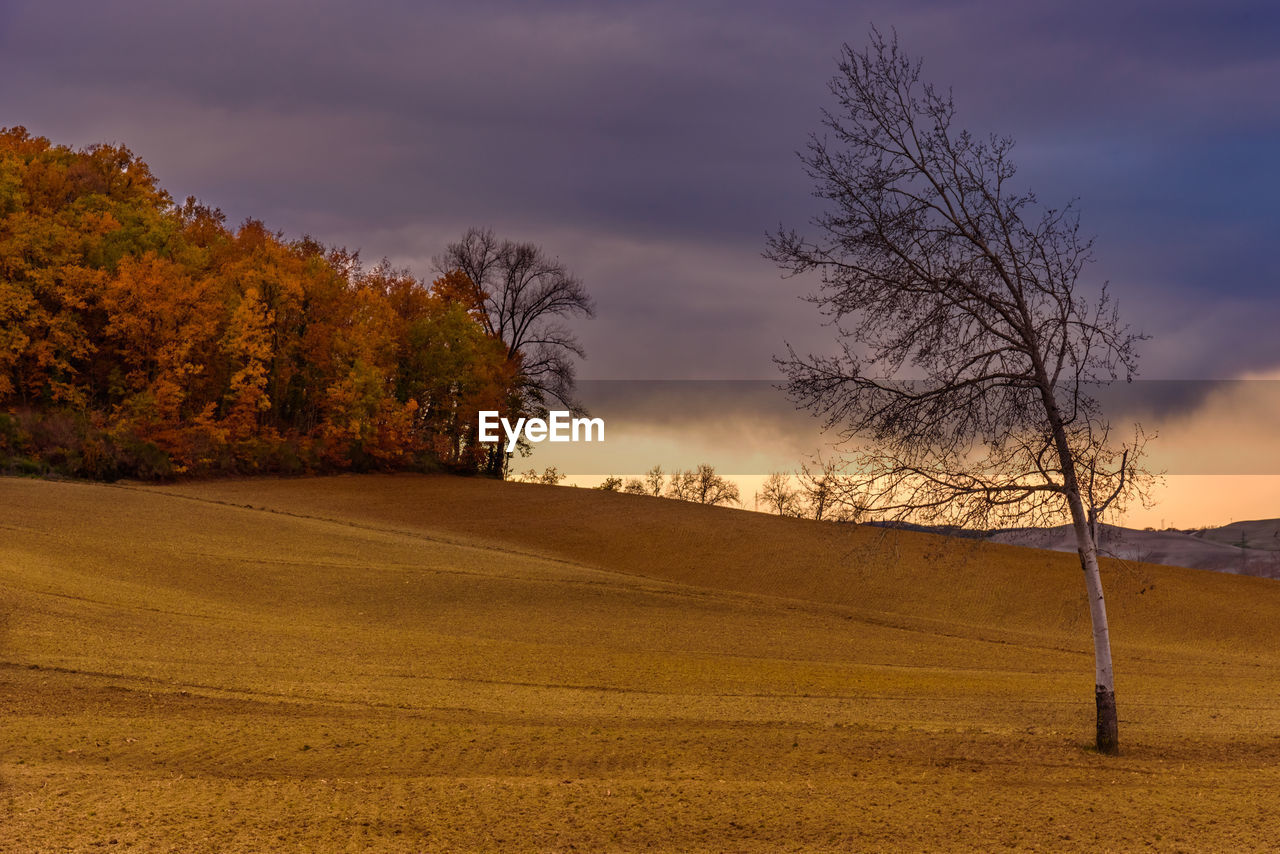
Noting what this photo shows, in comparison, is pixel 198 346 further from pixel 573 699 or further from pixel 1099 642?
pixel 1099 642

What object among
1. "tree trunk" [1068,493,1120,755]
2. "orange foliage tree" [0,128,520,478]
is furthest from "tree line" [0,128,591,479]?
"tree trunk" [1068,493,1120,755]

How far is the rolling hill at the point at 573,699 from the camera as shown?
32.0 feet

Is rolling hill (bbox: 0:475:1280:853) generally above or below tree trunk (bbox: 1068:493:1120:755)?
below

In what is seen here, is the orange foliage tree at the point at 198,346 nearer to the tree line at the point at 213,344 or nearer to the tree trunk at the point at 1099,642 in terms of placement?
the tree line at the point at 213,344

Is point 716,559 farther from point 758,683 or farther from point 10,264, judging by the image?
point 10,264

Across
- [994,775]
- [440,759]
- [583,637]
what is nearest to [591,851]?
[440,759]

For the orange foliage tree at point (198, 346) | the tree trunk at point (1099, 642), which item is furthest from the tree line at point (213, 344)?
the tree trunk at point (1099, 642)

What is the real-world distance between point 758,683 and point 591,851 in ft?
34.8

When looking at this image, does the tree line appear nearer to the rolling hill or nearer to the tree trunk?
the rolling hill

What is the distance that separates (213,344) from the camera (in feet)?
176

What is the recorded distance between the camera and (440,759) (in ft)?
38.9

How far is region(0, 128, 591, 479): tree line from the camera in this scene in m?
48.7

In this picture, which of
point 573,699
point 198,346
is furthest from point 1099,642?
point 198,346

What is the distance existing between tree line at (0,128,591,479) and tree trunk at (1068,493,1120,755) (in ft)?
143
